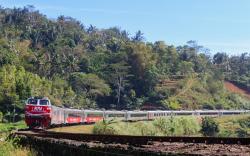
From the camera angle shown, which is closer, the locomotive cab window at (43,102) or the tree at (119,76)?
the locomotive cab window at (43,102)

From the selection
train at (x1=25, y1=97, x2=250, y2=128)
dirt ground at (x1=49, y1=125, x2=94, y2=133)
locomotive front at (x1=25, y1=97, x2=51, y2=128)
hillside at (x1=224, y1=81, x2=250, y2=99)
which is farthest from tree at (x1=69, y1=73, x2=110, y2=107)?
locomotive front at (x1=25, y1=97, x2=51, y2=128)

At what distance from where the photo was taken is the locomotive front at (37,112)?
31.7m

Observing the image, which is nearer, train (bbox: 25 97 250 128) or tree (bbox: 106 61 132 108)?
train (bbox: 25 97 250 128)

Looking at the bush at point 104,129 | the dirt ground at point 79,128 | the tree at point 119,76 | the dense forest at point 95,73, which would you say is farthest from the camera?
the tree at point 119,76

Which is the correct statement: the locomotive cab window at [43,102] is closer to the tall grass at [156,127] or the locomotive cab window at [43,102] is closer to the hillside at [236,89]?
the tall grass at [156,127]

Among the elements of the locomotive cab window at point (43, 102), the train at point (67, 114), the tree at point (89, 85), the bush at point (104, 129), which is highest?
the tree at point (89, 85)

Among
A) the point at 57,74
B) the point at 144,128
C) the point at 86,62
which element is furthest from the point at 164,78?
the point at 144,128

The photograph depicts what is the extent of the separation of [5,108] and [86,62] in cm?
3551

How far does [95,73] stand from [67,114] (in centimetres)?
5594

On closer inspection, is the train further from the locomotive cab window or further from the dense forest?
the dense forest

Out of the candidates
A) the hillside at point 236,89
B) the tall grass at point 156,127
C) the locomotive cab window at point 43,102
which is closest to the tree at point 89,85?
the tall grass at point 156,127

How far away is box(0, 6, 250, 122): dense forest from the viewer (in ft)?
263

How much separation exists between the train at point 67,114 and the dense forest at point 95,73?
20.6 m

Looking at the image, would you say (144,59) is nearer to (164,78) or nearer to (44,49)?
(164,78)
